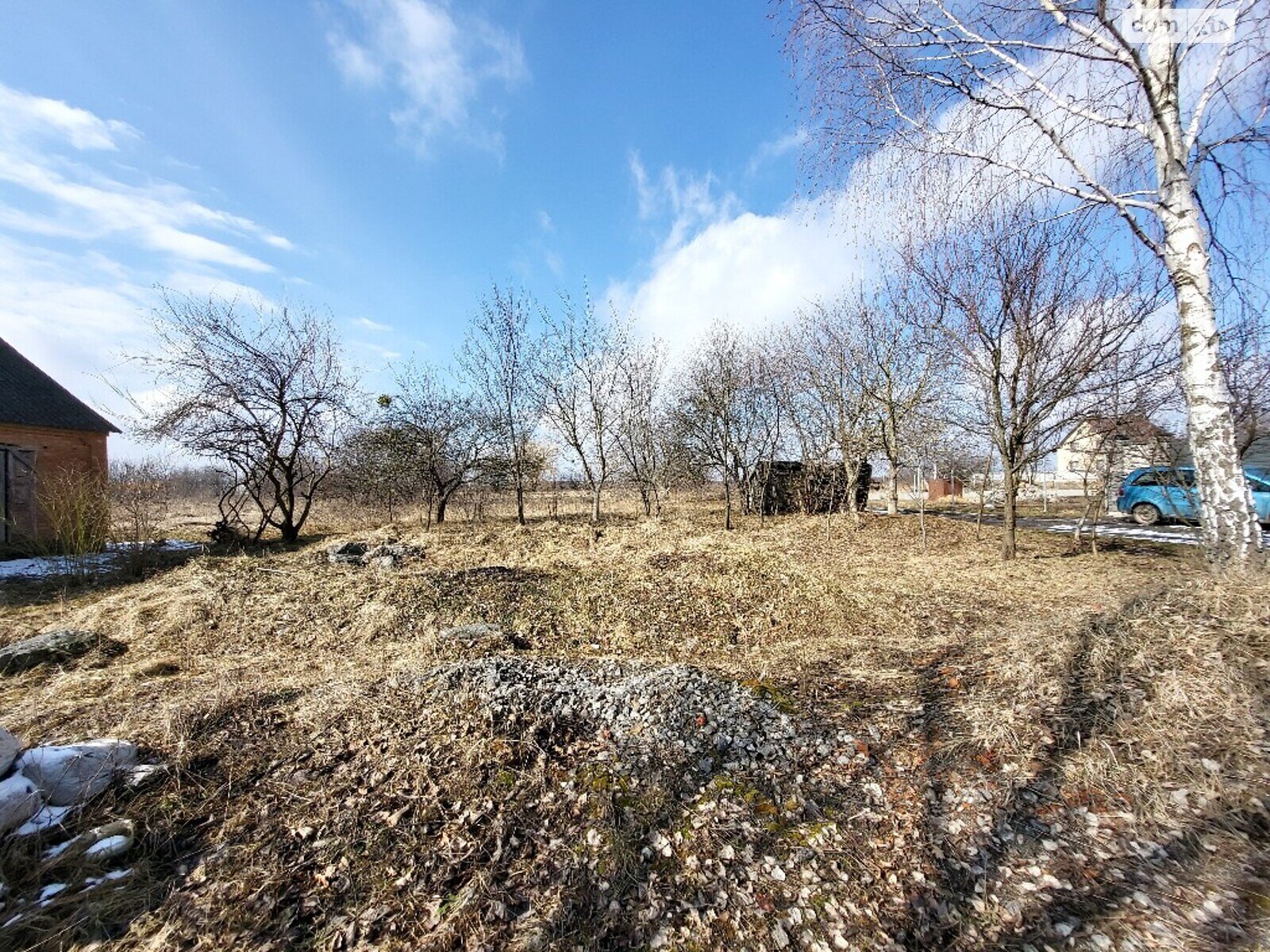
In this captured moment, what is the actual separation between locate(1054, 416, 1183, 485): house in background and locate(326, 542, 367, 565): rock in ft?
38.2

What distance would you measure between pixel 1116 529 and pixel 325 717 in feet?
55.6

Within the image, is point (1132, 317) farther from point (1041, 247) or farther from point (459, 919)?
point (459, 919)

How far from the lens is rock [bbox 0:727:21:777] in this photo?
2.37 m

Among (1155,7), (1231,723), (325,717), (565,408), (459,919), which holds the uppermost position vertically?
(1155,7)

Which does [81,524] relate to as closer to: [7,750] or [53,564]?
[53,564]

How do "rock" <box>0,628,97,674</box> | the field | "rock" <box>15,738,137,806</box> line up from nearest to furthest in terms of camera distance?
the field < "rock" <box>15,738,137,806</box> < "rock" <box>0,628,97,674</box>

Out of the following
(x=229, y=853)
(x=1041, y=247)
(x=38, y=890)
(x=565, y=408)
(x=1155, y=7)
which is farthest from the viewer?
(x=565, y=408)

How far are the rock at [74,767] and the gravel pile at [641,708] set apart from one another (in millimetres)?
1484

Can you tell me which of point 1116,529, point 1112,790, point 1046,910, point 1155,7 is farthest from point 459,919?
point 1116,529

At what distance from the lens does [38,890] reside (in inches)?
75.2

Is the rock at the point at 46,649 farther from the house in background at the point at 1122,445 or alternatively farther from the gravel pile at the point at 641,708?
the house in background at the point at 1122,445

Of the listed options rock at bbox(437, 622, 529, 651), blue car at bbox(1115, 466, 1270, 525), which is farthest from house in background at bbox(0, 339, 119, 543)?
blue car at bbox(1115, 466, 1270, 525)

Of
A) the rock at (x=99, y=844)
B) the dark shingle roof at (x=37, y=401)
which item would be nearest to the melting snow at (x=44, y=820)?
the rock at (x=99, y=844)

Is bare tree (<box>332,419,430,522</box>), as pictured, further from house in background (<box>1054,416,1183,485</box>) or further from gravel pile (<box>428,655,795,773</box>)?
house in background (<box>1054,416,1183,485</box>)
